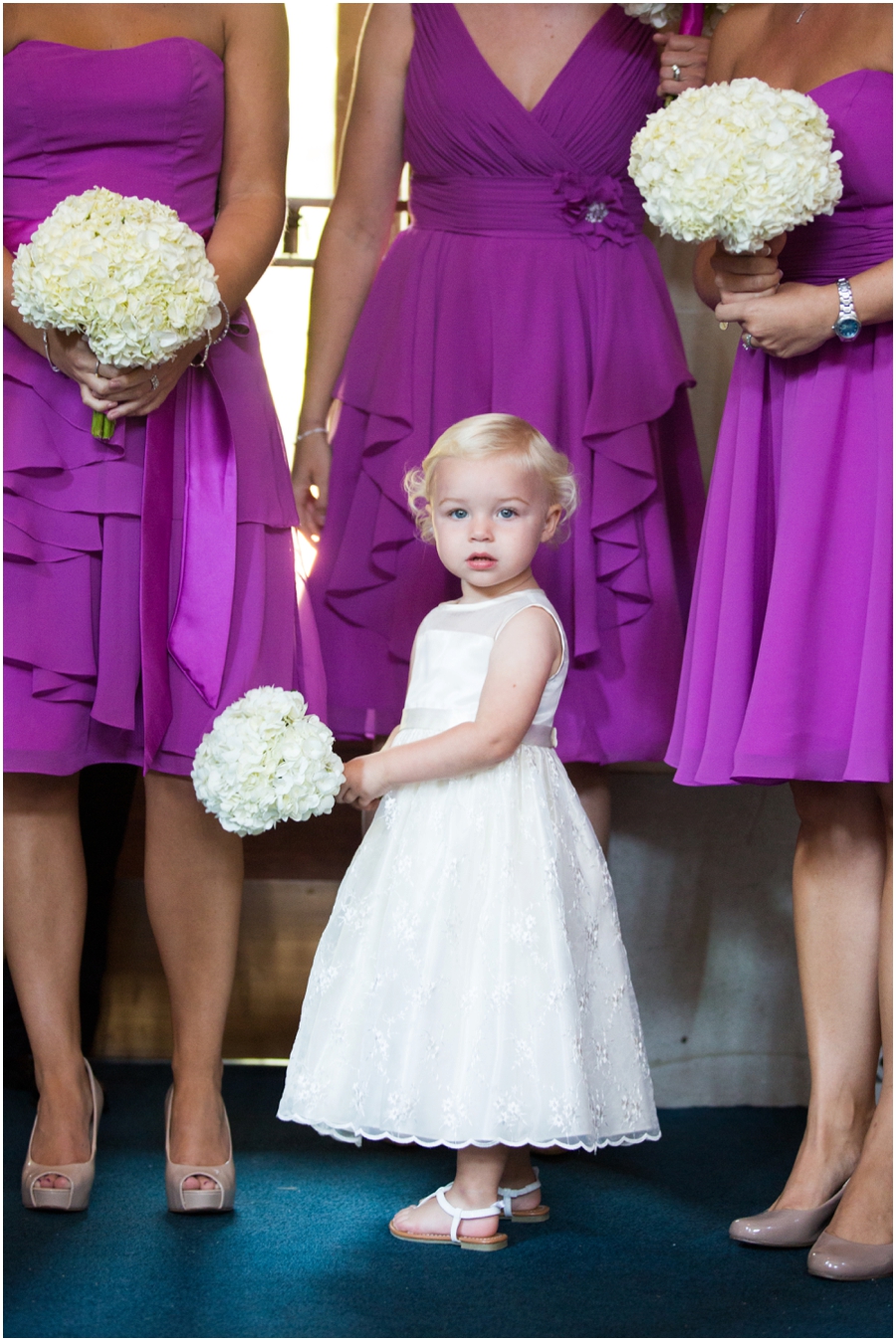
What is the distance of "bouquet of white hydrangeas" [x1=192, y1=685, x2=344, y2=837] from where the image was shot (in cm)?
210

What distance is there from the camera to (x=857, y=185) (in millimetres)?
2207

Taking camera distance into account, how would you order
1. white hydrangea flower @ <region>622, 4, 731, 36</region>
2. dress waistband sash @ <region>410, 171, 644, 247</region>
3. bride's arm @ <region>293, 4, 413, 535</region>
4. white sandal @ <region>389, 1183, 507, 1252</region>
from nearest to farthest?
white sandal @ <region>389, 1183, 507, 1252</region> → white hydrangea flower @ <region>622, 4, 731, 36</region> → dress waistband sash @ <region>410, 171, 644, 247</region> → bride's arm @ <region>293, 4, 413, 535</region>

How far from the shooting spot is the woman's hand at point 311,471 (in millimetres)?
2822

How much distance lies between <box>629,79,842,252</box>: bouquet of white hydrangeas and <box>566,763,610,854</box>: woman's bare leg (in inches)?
40.6

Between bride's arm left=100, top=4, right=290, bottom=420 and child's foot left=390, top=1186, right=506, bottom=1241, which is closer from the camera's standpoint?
child's foot left=390, top=1186, right=506, bottom=1241

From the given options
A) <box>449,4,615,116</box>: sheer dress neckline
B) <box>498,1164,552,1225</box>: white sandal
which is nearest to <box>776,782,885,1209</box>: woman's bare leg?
<box>498,1164,552,1225</box>: white sandal

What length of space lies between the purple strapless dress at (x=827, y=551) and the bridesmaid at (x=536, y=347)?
0.39m

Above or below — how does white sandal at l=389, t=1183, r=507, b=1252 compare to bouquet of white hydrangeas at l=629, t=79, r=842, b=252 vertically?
below

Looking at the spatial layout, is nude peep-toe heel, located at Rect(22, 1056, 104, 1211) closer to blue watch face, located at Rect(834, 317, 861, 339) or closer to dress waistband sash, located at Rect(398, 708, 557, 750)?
dress waistband sash, located at Rect(398, 708, 557, 750)

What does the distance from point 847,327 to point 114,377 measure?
3.61 ft

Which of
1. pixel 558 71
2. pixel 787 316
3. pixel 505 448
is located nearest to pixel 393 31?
pixel 558 71

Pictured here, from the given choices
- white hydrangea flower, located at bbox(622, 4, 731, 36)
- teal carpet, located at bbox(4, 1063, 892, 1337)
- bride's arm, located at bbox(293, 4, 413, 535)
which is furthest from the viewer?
bride's arm, located at bbox(293, 4, 413, 535)

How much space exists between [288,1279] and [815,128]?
1807mm

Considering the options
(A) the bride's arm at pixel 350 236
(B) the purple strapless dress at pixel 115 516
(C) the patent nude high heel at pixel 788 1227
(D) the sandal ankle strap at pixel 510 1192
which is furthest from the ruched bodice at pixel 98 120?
(C) the patent nude high heel at pixel 788 1227
